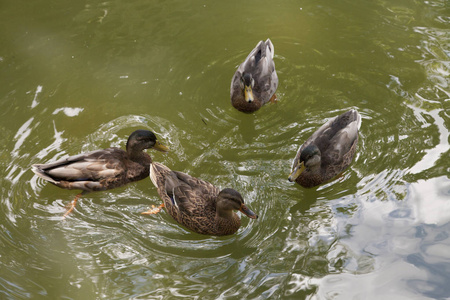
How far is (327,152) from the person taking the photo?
584cm

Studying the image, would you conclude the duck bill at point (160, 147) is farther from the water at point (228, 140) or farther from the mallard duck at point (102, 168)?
the water at point (228, 140)

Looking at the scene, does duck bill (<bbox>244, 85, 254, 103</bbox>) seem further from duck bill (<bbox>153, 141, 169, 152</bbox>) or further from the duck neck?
the duck neck

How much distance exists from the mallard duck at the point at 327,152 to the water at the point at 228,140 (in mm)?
183

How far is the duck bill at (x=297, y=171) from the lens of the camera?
221 inches

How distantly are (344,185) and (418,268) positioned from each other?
4.09 feet

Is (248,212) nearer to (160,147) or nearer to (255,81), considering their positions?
(160,147)

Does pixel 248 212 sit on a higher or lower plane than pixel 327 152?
lower

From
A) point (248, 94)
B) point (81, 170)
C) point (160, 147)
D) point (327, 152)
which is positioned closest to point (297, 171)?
point (327, 152)

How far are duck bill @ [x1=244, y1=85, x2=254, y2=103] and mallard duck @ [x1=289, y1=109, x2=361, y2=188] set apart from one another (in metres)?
0.91

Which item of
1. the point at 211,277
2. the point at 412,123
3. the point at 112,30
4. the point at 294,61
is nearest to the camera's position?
the point at 211,277

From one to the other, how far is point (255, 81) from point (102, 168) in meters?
2.33

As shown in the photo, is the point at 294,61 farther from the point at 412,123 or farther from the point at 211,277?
the point at 211,277

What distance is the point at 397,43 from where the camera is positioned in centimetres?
757

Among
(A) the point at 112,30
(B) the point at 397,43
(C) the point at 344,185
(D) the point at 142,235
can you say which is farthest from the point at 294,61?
(D) the point at 142,235
